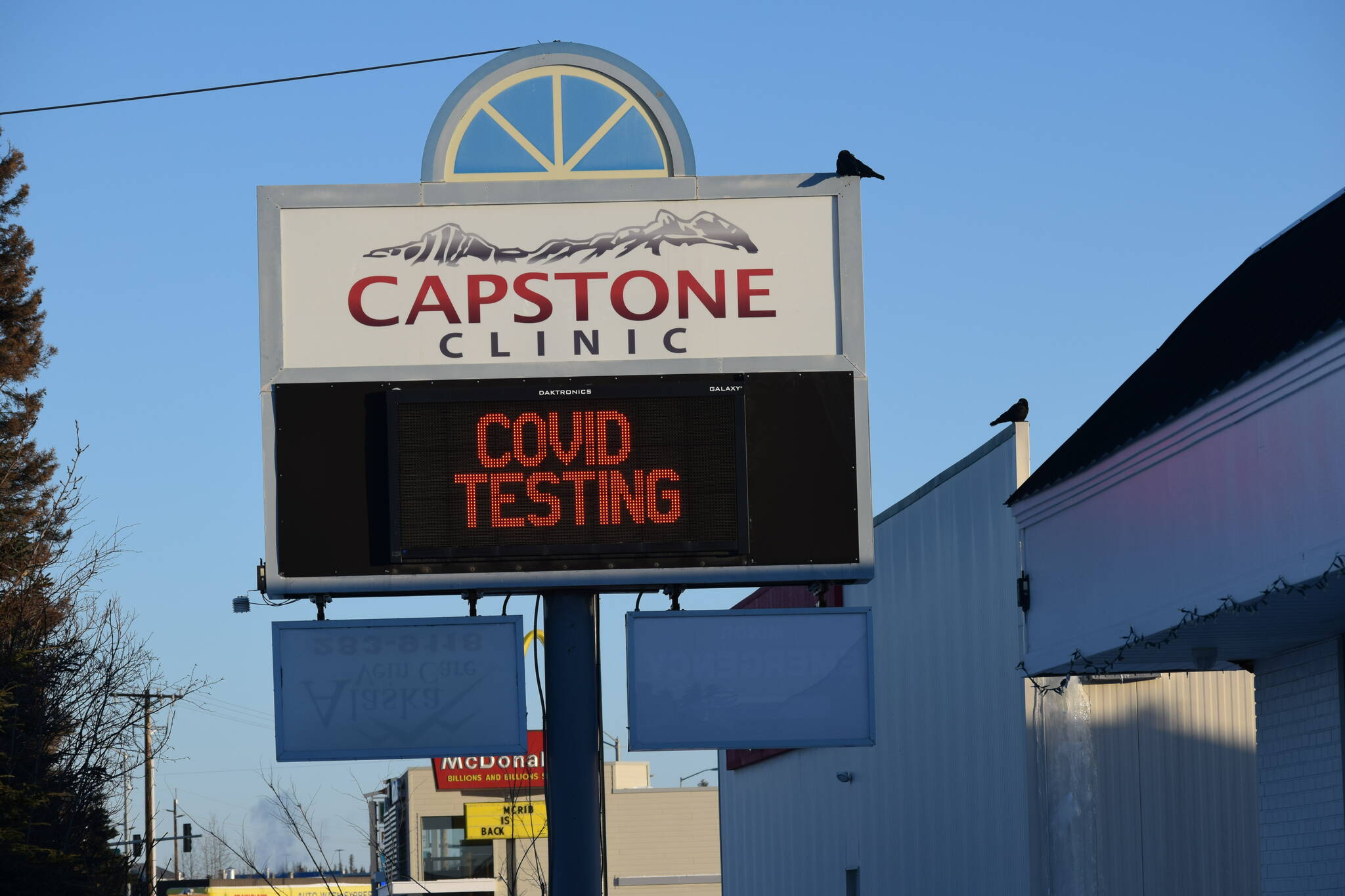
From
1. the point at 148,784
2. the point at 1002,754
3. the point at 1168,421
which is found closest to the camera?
the point at 1168,421

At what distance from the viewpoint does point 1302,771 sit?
12602mm

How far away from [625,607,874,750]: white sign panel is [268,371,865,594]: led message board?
498 mm

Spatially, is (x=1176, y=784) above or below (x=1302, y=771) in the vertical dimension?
below

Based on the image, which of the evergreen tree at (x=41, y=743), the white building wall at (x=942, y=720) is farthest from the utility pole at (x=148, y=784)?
the white building wall at (x=942, y=720)

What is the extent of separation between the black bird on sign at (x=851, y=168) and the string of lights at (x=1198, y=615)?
3549mm

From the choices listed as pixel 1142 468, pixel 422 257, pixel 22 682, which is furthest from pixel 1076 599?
pixel 22 682

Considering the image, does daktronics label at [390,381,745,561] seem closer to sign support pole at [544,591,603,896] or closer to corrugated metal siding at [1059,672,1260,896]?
sign support pole at [544,591,603,896]

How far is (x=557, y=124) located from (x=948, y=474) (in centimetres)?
1034

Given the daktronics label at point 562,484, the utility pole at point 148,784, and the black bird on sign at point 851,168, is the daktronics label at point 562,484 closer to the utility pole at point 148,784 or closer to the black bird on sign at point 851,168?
the black bird on sign at point 851,168

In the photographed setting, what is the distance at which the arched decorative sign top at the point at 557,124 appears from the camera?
463 inches

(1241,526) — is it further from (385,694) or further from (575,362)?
(385,694)

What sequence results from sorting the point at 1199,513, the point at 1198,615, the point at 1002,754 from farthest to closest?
1. the point at 1002,754
2. the point at 1199,513
3. the point at 1198,615

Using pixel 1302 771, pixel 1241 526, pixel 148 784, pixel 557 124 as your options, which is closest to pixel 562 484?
pixel 557 124

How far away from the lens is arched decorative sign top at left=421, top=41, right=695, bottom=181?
11.8 m
